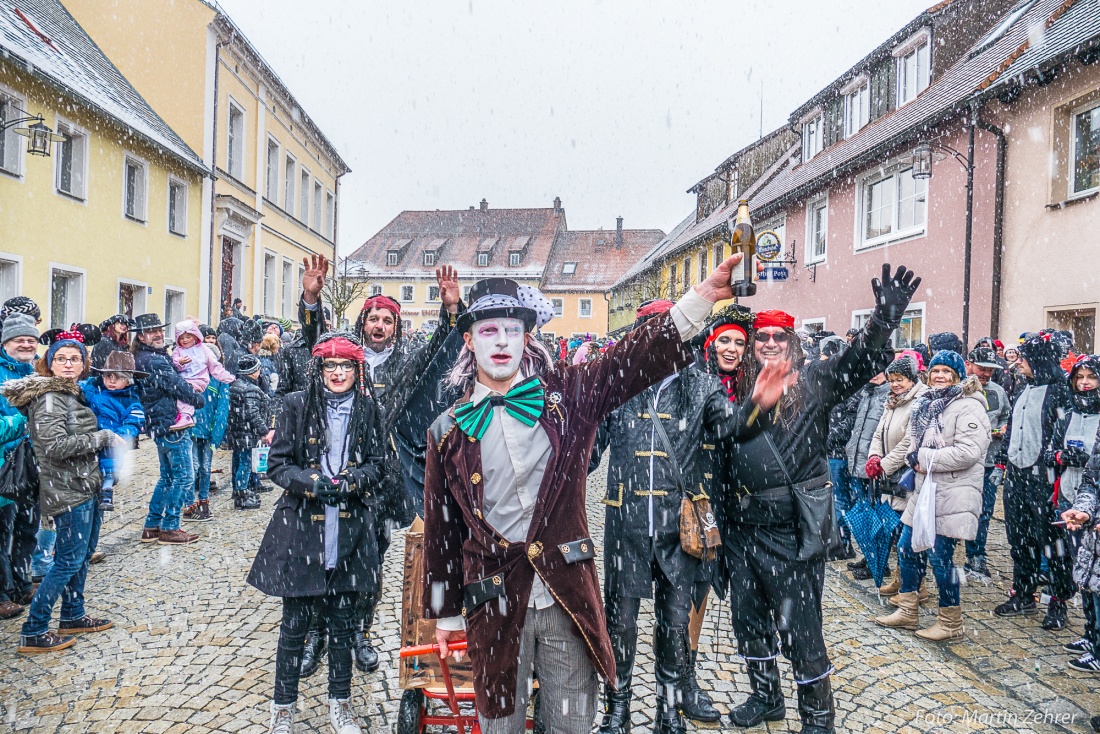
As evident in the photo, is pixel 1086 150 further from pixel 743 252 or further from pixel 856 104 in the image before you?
pixel 743 252

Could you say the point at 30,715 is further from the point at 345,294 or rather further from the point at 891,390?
the point at 345,294

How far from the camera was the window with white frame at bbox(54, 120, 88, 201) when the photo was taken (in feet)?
45.5

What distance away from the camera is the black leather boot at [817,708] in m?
3.35

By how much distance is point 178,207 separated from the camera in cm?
1852

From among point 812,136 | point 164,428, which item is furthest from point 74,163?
point 812,136

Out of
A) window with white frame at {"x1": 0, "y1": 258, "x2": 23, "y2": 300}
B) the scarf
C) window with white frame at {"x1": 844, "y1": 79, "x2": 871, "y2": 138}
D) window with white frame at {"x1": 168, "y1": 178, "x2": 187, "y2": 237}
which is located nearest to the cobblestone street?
the scarf

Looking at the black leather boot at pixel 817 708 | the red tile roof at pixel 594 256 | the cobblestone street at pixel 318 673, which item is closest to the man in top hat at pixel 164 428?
the cobblestone street at pixel 318 673

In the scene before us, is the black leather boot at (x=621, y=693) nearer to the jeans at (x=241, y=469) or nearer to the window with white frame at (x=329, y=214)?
the jeans at (x=241, y=469)

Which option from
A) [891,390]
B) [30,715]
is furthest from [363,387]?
[891,390]

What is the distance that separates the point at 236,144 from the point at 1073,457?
22.6 metres

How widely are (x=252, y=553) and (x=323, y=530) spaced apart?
351cm

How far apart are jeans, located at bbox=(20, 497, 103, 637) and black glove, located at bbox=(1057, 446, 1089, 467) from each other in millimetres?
6584

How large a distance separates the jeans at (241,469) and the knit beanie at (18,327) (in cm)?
353

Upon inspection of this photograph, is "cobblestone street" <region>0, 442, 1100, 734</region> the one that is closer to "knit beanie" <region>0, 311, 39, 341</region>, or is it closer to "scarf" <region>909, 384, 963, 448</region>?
"scarf" <region>909, 384, 963, 448</region>
